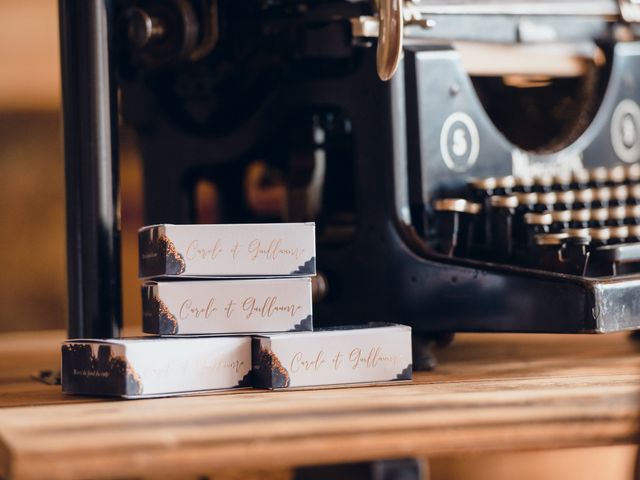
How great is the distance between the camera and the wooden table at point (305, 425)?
2.59 ft

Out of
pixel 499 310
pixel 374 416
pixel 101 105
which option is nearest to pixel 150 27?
pixel 101 105

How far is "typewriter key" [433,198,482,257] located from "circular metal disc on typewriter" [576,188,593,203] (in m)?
0.14

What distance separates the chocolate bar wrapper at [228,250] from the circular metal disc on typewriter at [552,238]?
296 millimetres

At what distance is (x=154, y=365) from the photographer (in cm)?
104

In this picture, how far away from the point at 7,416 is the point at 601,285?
625 millimetres

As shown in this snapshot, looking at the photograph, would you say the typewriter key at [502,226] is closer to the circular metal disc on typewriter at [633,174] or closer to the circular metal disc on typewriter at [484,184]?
the circular metal disc on typewriter at [484,184]

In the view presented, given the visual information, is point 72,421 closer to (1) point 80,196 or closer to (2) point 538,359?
(1) point 80,196

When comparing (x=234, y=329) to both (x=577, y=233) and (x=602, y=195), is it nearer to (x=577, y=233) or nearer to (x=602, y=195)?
(x=577, y=233)

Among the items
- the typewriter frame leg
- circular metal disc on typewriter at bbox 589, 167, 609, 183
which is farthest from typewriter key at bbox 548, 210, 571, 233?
the typewriter frame leg

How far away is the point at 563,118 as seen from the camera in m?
1.62

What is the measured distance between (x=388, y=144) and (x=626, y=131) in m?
0.42

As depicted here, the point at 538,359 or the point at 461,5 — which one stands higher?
the point at 461,5

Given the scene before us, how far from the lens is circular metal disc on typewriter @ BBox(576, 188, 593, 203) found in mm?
1362

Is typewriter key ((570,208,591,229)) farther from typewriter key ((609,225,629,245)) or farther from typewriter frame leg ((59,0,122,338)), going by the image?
typewriter frame leg ((59,0,122,338))
